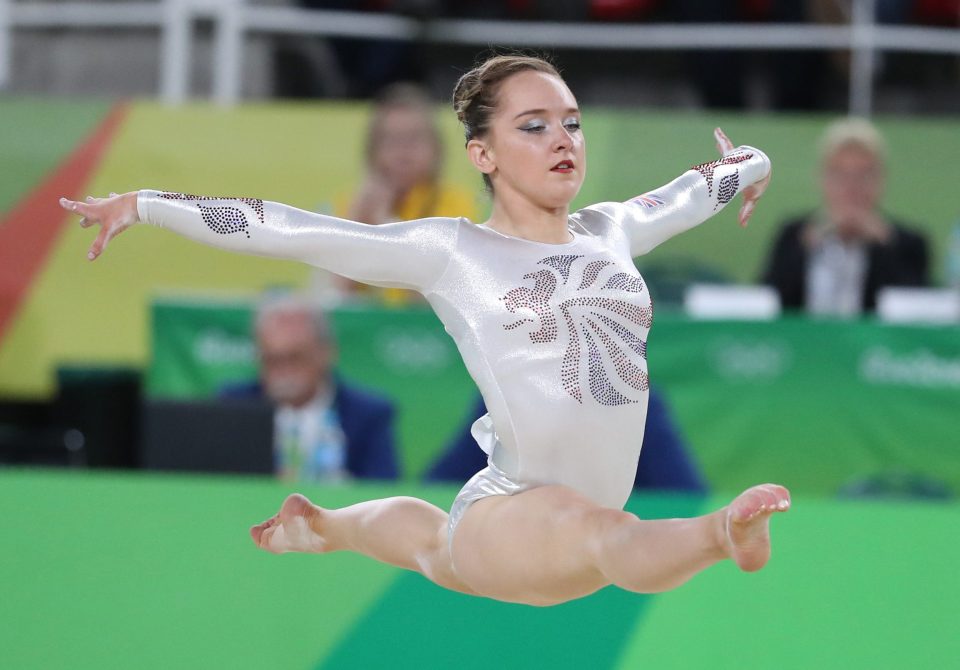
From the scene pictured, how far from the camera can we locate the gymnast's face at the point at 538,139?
263 centimetres

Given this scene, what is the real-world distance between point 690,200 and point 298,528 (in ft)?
3.54

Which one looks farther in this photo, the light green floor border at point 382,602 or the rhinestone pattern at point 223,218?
the light green floor border at point 382,602

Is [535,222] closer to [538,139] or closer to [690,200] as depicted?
[538,139]

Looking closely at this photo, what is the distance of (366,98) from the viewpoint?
6992 millimetres

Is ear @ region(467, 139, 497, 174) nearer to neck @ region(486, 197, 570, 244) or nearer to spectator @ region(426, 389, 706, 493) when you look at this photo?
neck @ region(486, 197, 570, 244)

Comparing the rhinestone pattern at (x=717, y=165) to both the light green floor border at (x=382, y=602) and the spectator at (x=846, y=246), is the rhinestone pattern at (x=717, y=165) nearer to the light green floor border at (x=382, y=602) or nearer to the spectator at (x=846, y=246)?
the light green floor border at (x=382, y=602)

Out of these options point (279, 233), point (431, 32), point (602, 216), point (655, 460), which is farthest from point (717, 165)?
point (431, 32)

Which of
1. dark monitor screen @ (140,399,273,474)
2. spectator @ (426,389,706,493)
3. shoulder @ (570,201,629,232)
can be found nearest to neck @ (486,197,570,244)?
shoulder @ (570,201,629,232)

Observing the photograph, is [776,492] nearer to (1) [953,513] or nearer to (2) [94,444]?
(1) [953,513]

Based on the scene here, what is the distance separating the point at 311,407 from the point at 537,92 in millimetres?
2342

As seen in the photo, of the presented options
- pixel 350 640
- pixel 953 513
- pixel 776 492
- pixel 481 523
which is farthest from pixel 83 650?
pixel 953 513

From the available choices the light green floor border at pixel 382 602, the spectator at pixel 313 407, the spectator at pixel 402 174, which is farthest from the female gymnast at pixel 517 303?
the spectator at pixel 402 174

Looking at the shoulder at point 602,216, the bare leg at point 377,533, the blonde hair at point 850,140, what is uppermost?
the blonde hair at point 850,140

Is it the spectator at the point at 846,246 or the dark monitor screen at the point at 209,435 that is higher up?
the spectator at the point at 846,246
